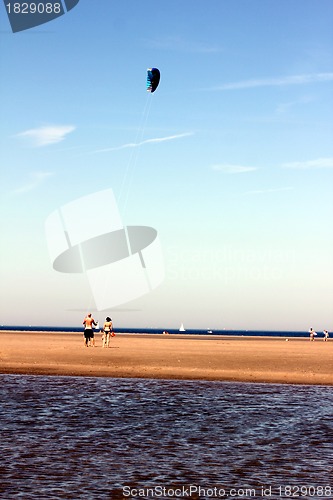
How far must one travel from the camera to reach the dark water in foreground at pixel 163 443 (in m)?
11.3

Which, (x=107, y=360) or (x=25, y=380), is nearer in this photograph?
(x=25, y=380)

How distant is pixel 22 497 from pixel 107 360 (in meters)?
25.8

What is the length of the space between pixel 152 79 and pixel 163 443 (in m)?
28.2

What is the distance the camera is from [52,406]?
67.0 ft

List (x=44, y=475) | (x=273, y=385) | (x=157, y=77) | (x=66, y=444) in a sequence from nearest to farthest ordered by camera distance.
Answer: (x=44, y=475) → (x=66, y=444) → (x=273, y=385) → (x=157, y=77)

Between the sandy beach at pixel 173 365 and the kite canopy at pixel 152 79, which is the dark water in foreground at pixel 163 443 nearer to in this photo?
the sandy beach at pixel 173 365

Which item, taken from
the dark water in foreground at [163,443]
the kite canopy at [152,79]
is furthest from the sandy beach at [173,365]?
the kite canopy at [152,79]

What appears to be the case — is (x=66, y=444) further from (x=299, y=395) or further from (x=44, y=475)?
(x=299, y=395)

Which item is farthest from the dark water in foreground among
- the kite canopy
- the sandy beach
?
the kite canopy

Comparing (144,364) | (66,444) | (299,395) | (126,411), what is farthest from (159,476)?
(144,364)

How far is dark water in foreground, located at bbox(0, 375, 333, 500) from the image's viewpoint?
11.3 m

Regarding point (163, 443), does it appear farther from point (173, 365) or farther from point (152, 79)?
point (152, 79)

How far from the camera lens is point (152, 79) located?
39.1m

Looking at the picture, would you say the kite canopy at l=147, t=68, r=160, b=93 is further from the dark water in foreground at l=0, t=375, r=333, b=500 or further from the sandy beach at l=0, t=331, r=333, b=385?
the dark water in foreground at l=0, t=375, r=333, b=500
